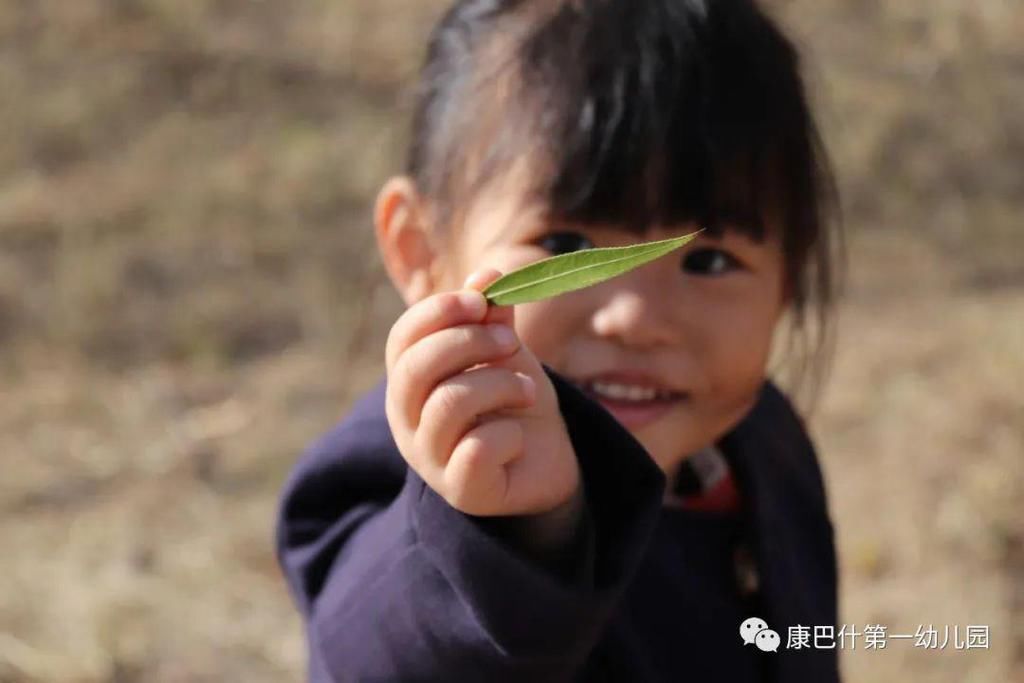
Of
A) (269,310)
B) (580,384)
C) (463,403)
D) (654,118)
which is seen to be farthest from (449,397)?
(269,310)

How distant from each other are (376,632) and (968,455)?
197cm

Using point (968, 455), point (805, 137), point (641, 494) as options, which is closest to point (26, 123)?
point (968, 455)

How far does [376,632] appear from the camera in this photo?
96 centimetres

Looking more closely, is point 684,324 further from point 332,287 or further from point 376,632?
point 332,287

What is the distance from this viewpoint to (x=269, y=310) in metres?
3.18

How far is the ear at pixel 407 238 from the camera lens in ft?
4.20

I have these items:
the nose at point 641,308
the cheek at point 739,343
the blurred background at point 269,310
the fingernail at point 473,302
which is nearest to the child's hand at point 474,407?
the fingernail at point 473,302

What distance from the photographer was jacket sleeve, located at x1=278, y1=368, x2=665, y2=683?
33.7 inches

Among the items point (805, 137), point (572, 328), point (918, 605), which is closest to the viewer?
point (572, 328)

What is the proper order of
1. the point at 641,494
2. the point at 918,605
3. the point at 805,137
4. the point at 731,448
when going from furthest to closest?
1. the point at 918,605
2. the point at 731,448
3. the point at 805,137
4. the point at 641,494

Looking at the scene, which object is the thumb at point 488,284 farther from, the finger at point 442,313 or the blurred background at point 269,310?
the blurred background at point 269,310

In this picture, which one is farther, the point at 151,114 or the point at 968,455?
the point at 151,114

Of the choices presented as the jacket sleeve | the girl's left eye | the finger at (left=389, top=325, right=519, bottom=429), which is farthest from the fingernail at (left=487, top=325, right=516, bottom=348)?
the girl's left eye

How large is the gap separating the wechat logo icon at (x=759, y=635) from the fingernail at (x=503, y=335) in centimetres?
60
